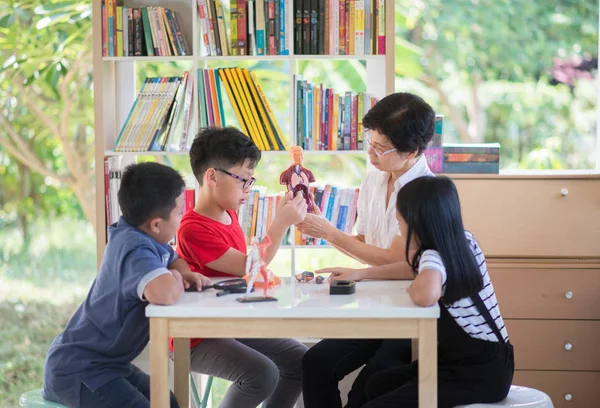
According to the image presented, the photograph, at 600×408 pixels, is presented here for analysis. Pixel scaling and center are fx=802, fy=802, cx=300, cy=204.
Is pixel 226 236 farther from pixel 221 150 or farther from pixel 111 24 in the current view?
pixel 111 24

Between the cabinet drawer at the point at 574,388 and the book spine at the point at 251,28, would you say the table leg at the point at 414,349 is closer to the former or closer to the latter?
the cabinet drawer at the point at 574,388

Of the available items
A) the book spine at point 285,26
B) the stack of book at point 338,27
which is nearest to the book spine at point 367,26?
the stack of book at point 338,27

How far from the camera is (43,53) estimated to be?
4859 millimetres

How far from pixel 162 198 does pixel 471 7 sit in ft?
15.9

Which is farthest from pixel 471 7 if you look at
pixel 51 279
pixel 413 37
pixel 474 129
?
pixel 51 279

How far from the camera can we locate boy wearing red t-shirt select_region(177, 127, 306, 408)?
2.39 m

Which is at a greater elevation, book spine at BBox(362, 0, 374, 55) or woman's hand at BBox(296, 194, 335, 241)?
book spine at BBox(362, 0, 374, 55)

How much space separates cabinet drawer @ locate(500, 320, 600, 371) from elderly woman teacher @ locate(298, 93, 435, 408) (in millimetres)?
883

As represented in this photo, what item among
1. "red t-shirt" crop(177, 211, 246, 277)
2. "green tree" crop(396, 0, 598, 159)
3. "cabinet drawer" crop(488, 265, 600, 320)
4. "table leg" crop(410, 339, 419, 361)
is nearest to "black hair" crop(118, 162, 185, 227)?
"red t-shirt" crop(177, 211, 246, 277)

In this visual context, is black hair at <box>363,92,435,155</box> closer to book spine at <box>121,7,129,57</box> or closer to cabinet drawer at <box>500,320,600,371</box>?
cabinet drawer at <box>500,320,600,371</box>

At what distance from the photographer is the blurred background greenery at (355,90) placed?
226 inches

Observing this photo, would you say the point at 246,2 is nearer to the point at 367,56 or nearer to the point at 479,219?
the point at 367,56

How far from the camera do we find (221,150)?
249 centimetres

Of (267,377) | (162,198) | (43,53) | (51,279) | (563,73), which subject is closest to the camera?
(162,198)
